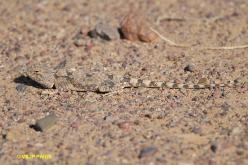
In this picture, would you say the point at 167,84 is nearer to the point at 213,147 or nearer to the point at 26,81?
the point at 213,147

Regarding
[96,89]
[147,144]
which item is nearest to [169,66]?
[96,89]

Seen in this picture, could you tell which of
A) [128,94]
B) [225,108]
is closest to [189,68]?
[128,94]

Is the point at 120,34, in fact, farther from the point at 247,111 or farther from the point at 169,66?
the point at 247,111

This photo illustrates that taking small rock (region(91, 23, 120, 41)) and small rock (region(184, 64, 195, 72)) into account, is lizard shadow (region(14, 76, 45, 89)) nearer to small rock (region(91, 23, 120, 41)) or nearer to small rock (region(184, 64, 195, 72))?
small rock (region(91, 23, 120, 41))

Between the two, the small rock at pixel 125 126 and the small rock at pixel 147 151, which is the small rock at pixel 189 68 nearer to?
the small rock at pixel 125 126

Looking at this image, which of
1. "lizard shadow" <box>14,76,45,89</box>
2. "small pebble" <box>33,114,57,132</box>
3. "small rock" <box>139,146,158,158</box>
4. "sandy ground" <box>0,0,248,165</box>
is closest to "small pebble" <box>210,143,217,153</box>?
"sandy ground" <box>0,0,248,165</box>

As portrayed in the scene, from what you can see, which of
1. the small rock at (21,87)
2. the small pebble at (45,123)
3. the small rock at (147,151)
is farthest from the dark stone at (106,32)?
the small rock at (147,151)
